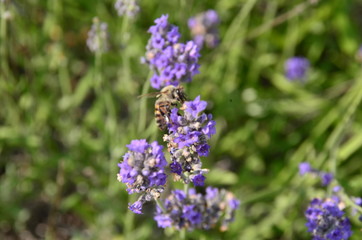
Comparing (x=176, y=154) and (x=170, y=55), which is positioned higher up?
(x=170, y=55)

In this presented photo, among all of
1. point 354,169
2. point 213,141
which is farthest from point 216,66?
point 354,169

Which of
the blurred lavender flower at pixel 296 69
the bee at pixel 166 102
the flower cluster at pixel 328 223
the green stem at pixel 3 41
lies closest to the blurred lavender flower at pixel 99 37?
the green stem at pixel 3 41

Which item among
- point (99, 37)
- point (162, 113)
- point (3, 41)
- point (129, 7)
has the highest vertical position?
point (3, 41)

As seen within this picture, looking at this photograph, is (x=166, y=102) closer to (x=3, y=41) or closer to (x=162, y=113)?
(x=162, y=113)

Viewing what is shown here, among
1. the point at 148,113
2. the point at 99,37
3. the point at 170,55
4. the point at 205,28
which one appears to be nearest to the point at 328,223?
the point at 170,55

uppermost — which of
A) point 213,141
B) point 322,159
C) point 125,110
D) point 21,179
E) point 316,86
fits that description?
point 125,110

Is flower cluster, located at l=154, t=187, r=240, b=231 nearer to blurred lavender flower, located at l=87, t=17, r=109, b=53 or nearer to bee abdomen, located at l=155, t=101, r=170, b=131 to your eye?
bee abdomen, located at l=155, t=101, r=170, b=131

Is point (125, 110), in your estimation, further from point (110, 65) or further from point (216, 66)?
point (216, 66)
